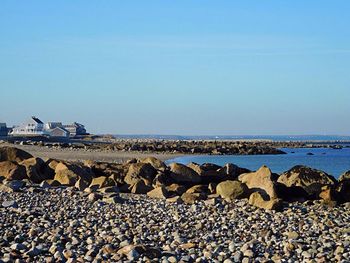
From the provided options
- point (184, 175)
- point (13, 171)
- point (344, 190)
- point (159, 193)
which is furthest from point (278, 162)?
point (159, 193)

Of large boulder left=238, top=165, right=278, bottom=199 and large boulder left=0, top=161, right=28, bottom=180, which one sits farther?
large boulder left=0, top=161, right=28, bottom=180

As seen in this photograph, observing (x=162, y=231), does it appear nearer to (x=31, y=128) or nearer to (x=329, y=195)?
(x=329, y=195)

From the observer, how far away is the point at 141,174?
17.9m

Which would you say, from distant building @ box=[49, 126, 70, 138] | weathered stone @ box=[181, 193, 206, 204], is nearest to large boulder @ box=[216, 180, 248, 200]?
weathered stone @ box=[181, 193, 206, 204]

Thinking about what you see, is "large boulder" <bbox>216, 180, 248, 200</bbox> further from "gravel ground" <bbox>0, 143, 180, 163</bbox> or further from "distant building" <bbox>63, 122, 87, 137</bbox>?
"distant building" <bbox>63, 122, 87, 137</bbox>

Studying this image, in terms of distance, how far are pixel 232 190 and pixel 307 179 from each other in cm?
354

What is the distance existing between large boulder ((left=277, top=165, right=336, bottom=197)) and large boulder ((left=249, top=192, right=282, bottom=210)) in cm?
278

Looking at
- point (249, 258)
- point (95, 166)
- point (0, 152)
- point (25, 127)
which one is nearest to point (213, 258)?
point (249, 258)

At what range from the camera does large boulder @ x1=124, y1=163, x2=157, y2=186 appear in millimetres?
17406

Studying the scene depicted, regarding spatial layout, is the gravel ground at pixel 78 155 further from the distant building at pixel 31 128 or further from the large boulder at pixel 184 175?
the distant building at pixel 31 128

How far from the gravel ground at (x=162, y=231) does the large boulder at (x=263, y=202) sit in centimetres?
25

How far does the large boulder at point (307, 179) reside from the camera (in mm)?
16597

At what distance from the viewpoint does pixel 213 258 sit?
877 centimetres

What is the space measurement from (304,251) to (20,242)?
4.42m
